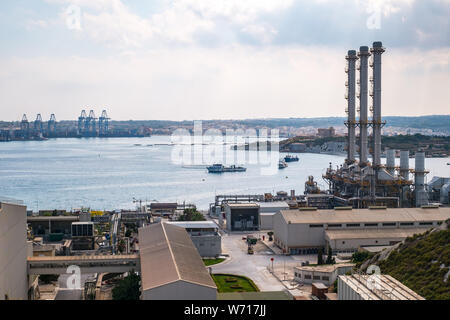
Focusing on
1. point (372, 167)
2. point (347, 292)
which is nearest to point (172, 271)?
point (347, 292)

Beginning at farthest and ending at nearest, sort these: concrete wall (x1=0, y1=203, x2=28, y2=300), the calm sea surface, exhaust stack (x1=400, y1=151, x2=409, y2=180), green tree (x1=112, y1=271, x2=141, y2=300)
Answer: the calm sea surface, exhaust stack (x1=400, y1=151, x2=409, y2=180), green tree (x1=112, y1=271, x2=141, y2=300), concrete wall (x1=0, y1=203, x2=28, y2=300)

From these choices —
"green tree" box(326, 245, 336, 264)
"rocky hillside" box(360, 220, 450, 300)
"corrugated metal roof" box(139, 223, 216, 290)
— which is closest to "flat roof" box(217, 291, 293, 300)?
"corrugated metal roof" box(139, 223, 216, 290)

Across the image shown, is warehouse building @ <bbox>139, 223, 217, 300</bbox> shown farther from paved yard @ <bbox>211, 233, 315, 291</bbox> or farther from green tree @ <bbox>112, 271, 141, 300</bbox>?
→ paved yard @ <bbox>211, 233, 315, 291</bbox>
